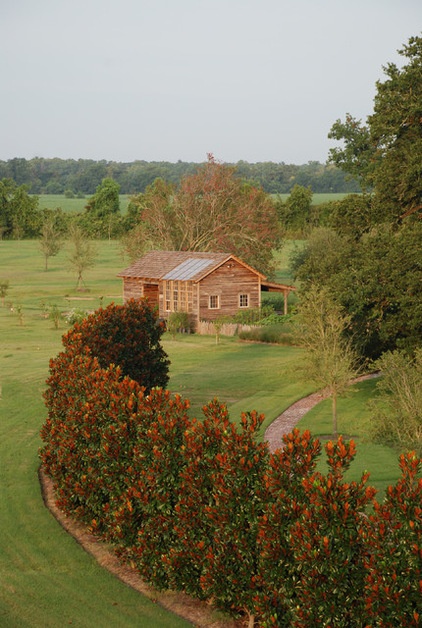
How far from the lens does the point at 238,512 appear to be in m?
15.0

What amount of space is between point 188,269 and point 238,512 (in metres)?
46.4

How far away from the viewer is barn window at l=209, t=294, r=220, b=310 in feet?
197

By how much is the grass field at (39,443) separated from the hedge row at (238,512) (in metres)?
0.97

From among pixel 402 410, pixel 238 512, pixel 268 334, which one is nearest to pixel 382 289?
pixel 402 410

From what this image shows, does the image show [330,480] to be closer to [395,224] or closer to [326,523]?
[326,523]

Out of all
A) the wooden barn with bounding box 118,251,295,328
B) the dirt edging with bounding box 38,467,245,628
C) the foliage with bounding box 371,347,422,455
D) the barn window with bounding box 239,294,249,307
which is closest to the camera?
the dirt edging with bounding box 38,467,245,628

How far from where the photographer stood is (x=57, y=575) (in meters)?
17.9

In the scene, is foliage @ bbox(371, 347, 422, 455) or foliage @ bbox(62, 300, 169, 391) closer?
foliage @ bbox(371, 347, 422, 455)

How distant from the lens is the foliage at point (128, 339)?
29.0 m

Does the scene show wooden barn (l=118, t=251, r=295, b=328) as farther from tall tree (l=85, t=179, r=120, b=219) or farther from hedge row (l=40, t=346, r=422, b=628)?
tall tree (l=85, t=179, r=120, b=219)

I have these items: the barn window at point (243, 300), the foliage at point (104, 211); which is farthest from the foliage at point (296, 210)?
the barn window at point (243, 300)

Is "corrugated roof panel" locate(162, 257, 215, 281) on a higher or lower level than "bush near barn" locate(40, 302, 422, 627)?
higher

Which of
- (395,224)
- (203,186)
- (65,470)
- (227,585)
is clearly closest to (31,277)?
(203,186)

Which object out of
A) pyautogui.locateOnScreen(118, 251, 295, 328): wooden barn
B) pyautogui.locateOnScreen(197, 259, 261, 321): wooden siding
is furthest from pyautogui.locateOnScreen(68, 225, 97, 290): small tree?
→ pyautogui.locateOnScreen(197, 259, 261, 321): wooden siding
